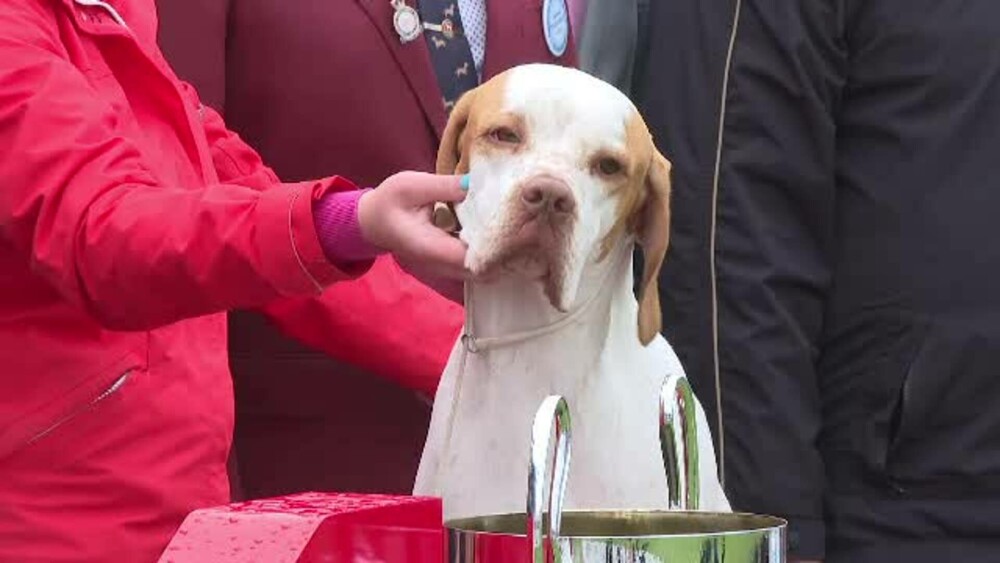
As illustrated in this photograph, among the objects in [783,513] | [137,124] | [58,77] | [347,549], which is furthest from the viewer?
[783,513]

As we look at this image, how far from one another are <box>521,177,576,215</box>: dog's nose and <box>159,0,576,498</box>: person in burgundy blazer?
779 mm

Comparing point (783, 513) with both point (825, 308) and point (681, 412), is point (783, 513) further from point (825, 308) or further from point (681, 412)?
point (681, 412)

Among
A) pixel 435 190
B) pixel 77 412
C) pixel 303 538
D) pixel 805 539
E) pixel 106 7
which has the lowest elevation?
pixel 805 539

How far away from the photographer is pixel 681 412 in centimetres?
142

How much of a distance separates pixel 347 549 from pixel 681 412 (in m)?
0.26

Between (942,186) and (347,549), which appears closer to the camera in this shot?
(347,549)

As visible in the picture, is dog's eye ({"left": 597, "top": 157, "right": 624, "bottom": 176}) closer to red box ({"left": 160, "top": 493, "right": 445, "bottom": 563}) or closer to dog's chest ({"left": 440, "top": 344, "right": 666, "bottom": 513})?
dog's chest ({"left": 440, "top": 344, "right": 666, "bottom": 513})

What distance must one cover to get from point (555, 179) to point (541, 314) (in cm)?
18

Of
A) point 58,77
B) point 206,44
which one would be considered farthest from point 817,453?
point 58,77

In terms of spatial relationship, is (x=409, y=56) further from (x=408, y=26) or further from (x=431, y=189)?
(x=431, y=189)

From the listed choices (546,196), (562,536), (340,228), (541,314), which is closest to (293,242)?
(340,228)

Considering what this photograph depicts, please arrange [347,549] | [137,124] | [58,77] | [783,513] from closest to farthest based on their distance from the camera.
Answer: [347,549] → [58,77] → [137,124] → [783,513]

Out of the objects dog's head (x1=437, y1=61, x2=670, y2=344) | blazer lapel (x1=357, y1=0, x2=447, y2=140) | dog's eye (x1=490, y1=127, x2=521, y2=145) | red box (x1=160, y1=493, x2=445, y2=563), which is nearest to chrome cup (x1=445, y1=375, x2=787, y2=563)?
red box (x1=160, y1=493, x2=445, y2=563)

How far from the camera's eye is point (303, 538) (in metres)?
1.34
